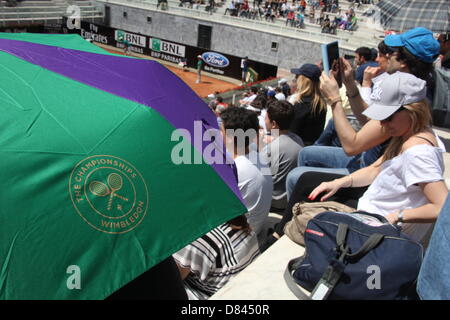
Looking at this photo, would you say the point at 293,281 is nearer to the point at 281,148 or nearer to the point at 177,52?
the point at 281,148

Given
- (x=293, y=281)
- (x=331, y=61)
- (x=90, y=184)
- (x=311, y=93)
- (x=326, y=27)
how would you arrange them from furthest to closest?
(x=326, y=27) < (x=311, y=93) < (x=331, y=61) < (x=293, y=281) < (x=90, y=184)

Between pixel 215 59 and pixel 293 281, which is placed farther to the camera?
pixel 215 59

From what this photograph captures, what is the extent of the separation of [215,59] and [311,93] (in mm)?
22142

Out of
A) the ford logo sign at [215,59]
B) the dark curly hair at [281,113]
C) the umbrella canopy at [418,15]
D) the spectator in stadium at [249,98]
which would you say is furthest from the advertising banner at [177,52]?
the dark curly hair at [281,113]

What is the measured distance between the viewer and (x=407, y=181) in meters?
2.25

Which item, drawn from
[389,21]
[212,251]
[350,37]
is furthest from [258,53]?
[212,251]

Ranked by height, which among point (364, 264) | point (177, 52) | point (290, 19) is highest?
point (364, 264)

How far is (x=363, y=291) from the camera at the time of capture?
1.83 meters

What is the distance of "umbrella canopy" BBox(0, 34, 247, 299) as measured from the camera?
128 centimetres

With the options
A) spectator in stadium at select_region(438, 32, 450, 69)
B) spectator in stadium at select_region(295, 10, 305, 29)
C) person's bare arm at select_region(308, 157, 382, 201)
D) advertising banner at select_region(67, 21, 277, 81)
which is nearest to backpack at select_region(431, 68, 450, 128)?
spectator in stadium at select_region(438, 32, 450, 69)

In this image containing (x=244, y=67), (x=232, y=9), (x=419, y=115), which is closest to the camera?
(x=419, y=115)

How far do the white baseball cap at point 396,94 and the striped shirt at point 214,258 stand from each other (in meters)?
1.15

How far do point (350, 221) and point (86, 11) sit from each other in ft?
133

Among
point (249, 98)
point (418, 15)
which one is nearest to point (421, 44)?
point (418, 15)
